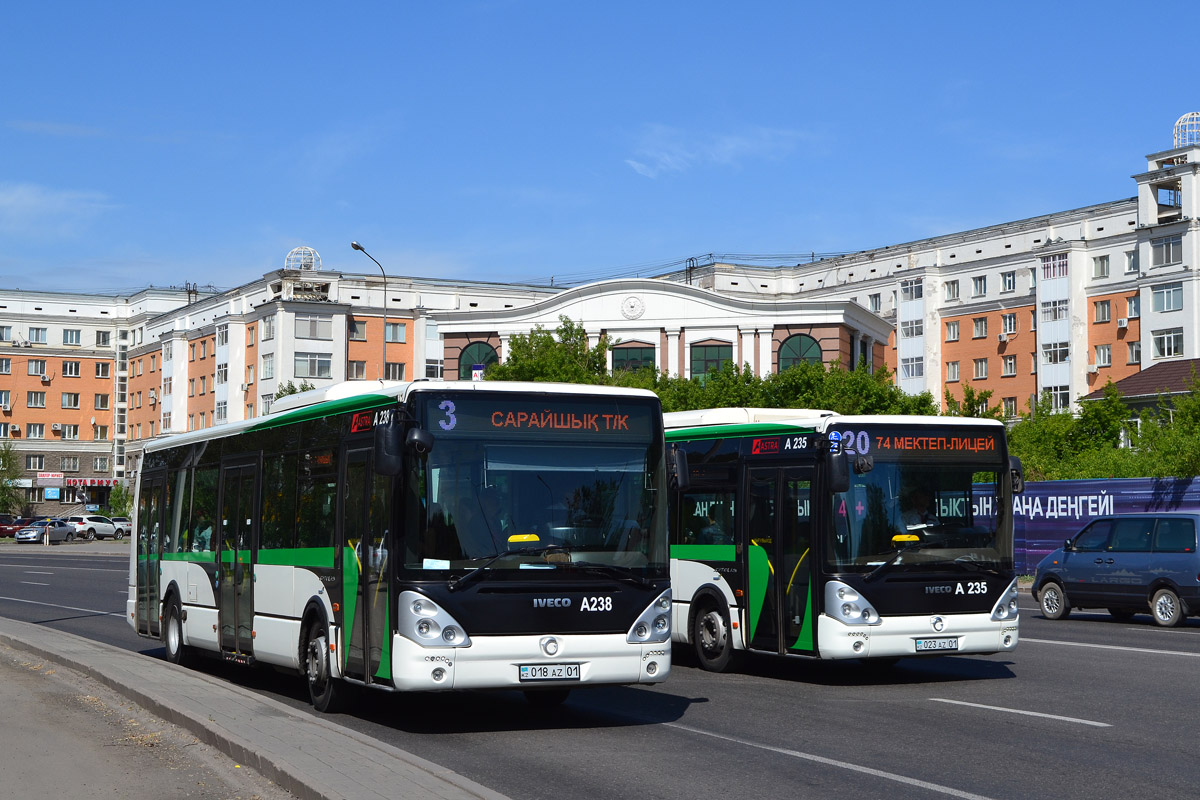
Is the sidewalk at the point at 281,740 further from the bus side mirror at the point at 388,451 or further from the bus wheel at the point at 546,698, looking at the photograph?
the bus wheel at the point at 546,698

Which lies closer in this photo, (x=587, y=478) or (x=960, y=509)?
(x=587, y=478)

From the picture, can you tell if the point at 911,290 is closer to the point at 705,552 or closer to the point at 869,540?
the point at 705,552

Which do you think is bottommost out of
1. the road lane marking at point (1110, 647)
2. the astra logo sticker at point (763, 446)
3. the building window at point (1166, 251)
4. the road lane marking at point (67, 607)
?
the road lane marking at point (67, 607)

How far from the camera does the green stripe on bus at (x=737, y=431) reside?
16.1 metres

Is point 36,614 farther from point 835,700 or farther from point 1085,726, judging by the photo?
point 1085,726

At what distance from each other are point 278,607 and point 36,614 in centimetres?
1478

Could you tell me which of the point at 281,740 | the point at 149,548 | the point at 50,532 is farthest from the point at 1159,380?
the point at 281,740

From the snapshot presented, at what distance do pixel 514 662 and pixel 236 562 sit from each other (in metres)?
5.15

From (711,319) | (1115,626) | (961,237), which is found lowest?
(1115,626)

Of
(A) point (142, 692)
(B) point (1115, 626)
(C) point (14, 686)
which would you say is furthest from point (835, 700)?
(B) point (1115, 626)

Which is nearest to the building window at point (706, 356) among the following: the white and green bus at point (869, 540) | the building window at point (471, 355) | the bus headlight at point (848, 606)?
the building window at point (471, 355)

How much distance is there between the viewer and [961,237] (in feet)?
341

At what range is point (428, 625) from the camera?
11.4 meters

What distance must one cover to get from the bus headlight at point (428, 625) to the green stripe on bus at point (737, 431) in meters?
5.69
